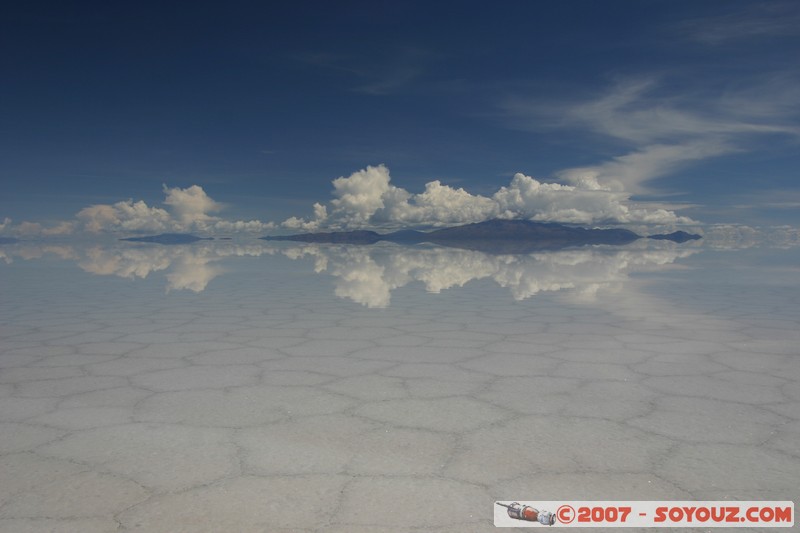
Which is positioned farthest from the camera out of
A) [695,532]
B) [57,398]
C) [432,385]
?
[432,385]

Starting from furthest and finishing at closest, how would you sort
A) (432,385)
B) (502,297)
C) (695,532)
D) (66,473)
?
(502,297)
(432,385)
(66,473)
(695,532)

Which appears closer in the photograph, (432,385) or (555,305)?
(432,385)

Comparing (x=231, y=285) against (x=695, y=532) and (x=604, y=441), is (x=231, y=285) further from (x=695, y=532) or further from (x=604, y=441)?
(x=695, y=532)

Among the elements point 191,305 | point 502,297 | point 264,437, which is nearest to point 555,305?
point 502,297

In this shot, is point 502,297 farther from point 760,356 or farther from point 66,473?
point 66,473

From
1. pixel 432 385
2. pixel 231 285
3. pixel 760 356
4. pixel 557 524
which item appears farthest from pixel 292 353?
pixel 231 285

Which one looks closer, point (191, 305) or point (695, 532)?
point (695, 532)
